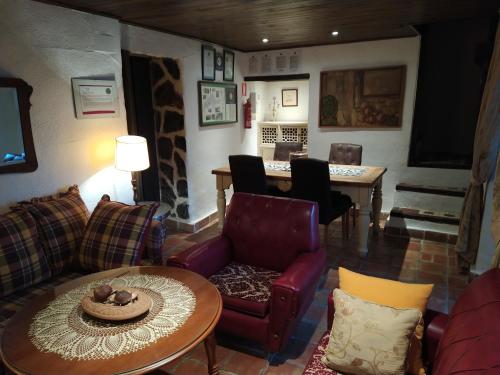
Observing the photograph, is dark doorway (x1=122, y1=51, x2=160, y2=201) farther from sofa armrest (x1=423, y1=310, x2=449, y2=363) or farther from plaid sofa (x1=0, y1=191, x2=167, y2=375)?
sofa armrest (x1=423, y1=310, x2=449, y2=363)

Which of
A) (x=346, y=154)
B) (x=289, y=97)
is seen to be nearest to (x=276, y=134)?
(x=289, y=97)

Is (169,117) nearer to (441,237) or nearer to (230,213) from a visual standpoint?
(230,213)

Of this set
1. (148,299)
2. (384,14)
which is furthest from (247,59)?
(148,299)

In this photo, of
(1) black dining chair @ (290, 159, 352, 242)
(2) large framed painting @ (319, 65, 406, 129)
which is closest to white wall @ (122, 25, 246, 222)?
(2) large framed painting @ (319, 65, 406, 129)

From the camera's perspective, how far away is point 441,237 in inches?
143

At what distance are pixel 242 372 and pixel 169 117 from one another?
2.84m

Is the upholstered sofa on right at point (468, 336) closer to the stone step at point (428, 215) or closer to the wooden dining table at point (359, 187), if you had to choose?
the wooden dining table at point (359, 187)

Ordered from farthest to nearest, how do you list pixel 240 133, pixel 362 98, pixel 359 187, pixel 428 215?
pixel 240 133 < pixel 362 98 < pixel 428 215 < pixel 359 187

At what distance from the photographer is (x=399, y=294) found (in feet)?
4.82

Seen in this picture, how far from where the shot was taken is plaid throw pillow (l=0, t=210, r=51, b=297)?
1.92 m

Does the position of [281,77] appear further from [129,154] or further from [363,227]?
[129,154]

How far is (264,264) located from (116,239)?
0.98m

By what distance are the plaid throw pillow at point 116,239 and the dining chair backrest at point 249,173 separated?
1239 mm

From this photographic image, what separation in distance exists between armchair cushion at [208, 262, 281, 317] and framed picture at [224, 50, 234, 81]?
9.52 ft
